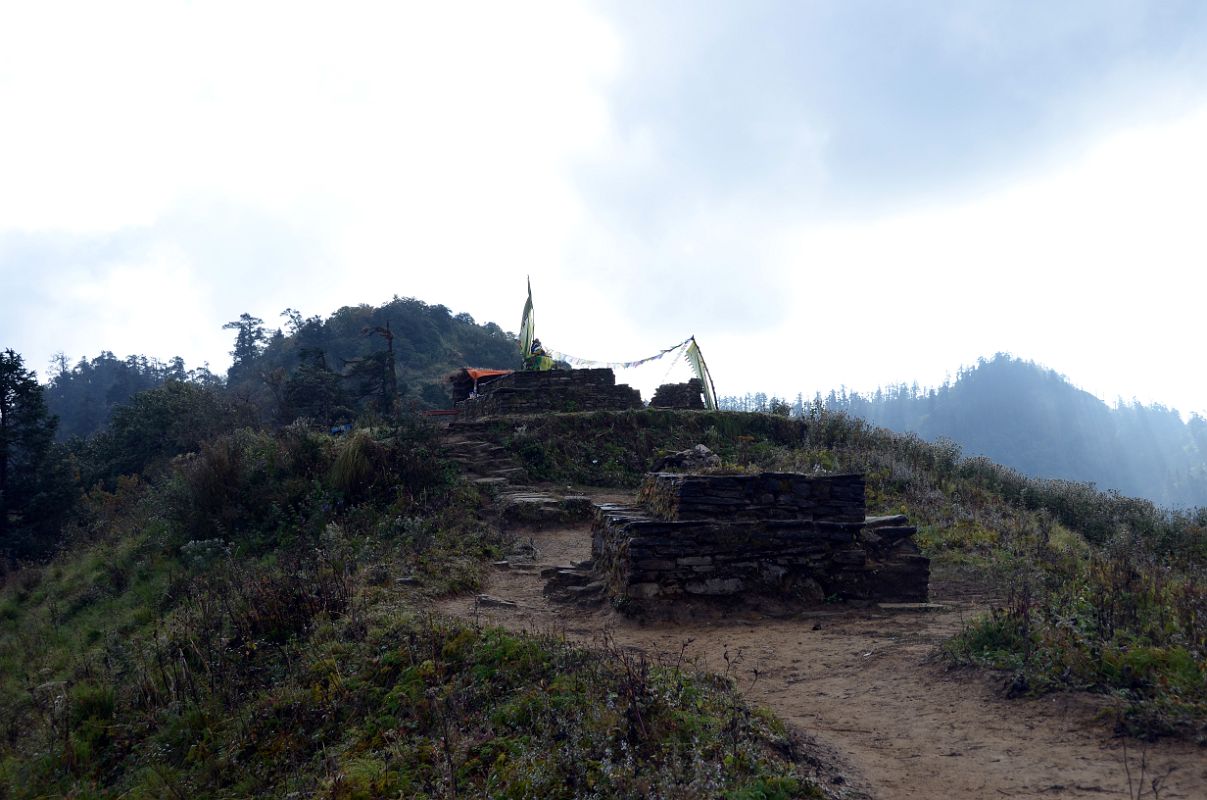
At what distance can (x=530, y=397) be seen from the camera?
53.9 ft

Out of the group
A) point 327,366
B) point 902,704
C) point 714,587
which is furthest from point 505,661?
point 327,366

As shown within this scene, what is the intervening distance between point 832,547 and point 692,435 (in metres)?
8.47

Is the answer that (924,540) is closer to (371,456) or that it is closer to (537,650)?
(537,650)

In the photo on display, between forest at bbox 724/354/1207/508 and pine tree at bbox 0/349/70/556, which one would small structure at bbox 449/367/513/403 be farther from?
forest at bbox 724/354/1207/508

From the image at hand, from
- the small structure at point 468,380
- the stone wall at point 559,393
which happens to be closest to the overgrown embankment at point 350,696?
the stone wall at point 559,393

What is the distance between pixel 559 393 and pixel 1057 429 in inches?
3093

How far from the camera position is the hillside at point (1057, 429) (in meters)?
69.3

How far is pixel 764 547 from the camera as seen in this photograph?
694cm

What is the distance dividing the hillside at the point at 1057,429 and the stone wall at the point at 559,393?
169ft

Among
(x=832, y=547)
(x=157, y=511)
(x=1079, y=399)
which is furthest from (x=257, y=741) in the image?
(x=1079, y=399)

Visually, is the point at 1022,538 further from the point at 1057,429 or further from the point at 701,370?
the point at 1057,429

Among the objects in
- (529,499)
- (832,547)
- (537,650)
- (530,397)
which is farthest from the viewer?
(530,397)

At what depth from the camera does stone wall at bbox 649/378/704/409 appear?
17859 mm

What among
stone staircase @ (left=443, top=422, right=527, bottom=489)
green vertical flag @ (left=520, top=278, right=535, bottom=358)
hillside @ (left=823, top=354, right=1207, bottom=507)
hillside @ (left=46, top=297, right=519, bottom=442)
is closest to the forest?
hillside @ (left=823, top=354, right=1207, bottom=507)
